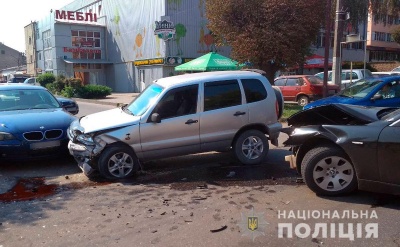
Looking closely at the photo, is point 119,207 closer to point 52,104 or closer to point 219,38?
point 52,104

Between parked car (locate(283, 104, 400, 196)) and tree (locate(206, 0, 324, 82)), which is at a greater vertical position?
tree (locate(206, 0, 324, 82))

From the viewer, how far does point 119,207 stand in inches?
191

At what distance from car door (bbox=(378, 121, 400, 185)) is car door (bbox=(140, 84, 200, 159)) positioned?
9.93ft

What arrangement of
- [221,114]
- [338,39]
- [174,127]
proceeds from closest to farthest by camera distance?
[174,127] → [221,114] → [338,39]

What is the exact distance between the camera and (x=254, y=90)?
6871 millimetres

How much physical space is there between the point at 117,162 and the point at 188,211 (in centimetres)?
196

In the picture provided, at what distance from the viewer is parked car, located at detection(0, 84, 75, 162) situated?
6617mm

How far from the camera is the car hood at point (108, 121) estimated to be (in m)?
6.06

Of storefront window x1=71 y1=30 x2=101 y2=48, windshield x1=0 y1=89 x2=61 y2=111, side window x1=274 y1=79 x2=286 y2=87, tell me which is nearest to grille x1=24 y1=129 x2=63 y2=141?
windshield x1=0 y1=89 x2=61 y2=111

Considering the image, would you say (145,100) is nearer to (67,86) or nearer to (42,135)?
(42,135)

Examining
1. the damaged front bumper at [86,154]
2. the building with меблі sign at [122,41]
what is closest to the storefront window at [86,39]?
the building with меблі sign at [122,41]

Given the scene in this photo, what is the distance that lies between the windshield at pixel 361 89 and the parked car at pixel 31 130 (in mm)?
7219

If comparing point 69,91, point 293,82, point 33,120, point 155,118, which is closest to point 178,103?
point 155,118

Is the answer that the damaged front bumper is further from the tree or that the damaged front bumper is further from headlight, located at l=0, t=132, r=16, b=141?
the tree
